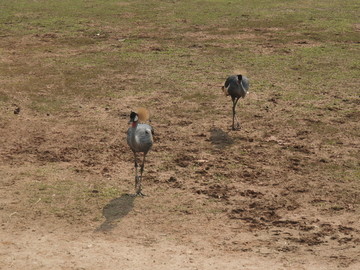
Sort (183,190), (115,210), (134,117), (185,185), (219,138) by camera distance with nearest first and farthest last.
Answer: (115,210), (134,117), (183,190), (185,185), (219,138)

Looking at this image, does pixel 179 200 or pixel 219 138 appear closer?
pixel 179 200

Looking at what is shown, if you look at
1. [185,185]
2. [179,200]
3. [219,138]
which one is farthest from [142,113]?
[219,138]

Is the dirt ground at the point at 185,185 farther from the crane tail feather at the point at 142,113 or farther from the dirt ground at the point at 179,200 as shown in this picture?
the crane tail feather at the point at 142,113

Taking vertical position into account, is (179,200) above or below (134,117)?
below

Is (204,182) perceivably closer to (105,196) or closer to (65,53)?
(105,196)

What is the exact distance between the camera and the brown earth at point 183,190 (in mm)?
7938

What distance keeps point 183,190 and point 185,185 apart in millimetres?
180

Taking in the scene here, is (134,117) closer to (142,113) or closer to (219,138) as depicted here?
(142,113)

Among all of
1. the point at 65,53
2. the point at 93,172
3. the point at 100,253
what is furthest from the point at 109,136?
the point at 65,53

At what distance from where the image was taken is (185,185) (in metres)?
9.86

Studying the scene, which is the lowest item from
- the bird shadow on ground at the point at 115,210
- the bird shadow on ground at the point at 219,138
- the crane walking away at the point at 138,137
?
the bird shadow on ground at the point at 115,210

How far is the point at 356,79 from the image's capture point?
1517 cm

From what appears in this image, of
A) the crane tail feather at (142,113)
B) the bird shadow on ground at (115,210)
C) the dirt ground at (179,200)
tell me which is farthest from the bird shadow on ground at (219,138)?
the bird shadow on ground at (115,210)

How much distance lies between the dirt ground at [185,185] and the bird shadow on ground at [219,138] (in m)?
0.04
